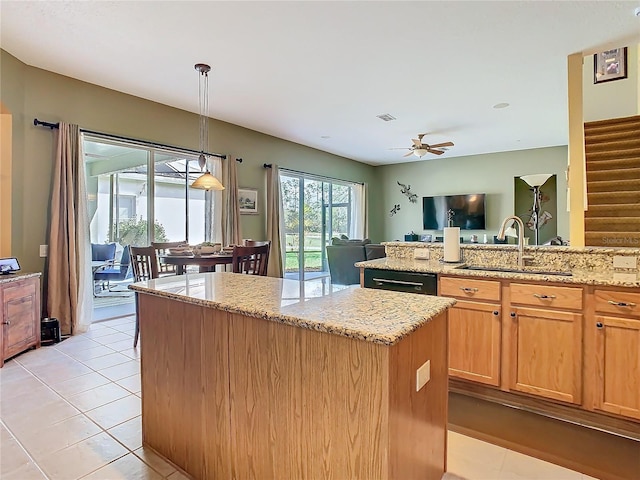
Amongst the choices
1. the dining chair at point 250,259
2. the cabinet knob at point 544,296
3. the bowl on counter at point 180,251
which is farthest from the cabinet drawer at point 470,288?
the bowl on counter at point 180,251

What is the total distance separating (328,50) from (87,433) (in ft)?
11.1

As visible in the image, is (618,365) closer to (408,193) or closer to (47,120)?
(47,120)

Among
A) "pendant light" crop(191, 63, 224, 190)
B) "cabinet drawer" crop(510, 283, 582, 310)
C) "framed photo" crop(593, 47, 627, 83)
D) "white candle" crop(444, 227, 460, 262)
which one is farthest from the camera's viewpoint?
"framed photo" crop(593, 47, 627, 83)

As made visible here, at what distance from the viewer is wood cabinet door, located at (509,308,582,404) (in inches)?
85.4

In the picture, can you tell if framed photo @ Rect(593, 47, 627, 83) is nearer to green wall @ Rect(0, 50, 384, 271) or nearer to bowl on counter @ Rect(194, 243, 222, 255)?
green wall @ Rect(0, 50, 384, 271)

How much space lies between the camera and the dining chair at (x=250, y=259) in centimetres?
321

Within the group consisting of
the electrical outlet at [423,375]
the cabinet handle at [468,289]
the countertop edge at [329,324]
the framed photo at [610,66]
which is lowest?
the electrical outlet at [423,375]

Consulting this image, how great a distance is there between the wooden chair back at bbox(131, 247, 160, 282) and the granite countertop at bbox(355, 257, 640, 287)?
6.13 feet

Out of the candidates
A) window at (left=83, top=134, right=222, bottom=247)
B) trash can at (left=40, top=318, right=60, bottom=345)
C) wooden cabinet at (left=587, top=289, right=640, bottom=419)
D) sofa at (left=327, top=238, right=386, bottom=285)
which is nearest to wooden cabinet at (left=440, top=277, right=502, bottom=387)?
wooden cabinet at (left=587, top=289, right=640, bottom=419)

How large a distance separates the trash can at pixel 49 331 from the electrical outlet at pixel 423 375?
3.84m

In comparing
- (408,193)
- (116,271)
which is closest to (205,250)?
(116,271)

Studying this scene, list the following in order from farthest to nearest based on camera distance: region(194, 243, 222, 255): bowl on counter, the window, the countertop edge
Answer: the window < region(194, 243, 222, 255): bowl on counter < the countertop edge

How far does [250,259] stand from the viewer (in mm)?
3365

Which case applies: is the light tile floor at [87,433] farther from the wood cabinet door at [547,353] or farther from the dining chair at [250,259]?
the dining chair at [250,259]
